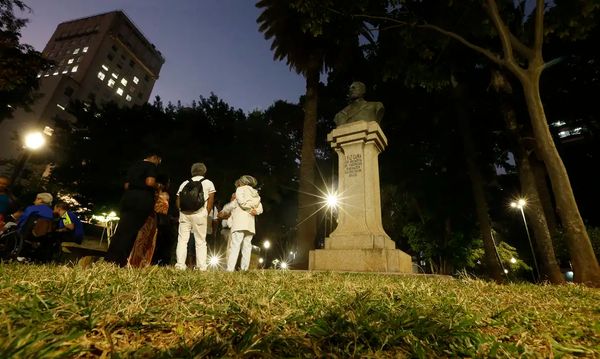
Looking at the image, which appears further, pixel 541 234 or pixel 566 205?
pixel 541 234

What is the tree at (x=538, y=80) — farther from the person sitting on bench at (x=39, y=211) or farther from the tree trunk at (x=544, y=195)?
the person sitting on bench at (x=39, y=211)

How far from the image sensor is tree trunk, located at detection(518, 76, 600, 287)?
6348 millimetres

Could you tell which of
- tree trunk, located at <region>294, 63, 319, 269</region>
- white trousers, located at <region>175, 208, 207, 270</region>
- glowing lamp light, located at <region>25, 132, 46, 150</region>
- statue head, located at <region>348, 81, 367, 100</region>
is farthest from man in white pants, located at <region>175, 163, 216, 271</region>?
glowing lamp light, located at <region>25, 132, 46, 150</region>

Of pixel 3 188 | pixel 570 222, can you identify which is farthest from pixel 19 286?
pixel 570 222

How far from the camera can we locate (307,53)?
48.4ft

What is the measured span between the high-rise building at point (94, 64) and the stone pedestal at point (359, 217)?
1924 inches

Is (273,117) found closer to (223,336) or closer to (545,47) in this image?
(545,47)

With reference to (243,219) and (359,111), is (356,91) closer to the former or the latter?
(359,111)

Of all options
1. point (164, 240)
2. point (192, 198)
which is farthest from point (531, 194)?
point (164, 240)

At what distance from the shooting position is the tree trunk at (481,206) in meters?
14.5

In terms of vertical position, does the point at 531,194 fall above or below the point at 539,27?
below

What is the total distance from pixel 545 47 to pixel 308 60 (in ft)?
40.5

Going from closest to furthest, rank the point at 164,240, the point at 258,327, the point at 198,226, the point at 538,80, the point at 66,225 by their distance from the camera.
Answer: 1. the point at 258,327
2. the point at 198,226
3. the point at 66,225
4. the point at 164,240
5. the point at 538,80

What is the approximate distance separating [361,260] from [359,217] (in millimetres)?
1127
